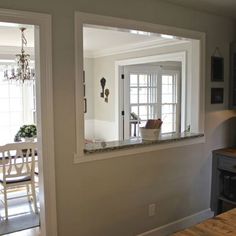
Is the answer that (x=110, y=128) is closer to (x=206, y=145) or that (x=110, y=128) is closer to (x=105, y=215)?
(x=206, y=145)

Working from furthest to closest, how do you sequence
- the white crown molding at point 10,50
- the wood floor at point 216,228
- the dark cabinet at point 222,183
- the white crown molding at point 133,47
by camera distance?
the white crown molding at point 10,50
the white crown molding at point 133,47
the dark cabinet at point 222,183
the wood floor at point 216,228

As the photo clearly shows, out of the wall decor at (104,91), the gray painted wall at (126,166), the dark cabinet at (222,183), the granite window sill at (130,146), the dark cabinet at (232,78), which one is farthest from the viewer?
the wall decor at (104,91)

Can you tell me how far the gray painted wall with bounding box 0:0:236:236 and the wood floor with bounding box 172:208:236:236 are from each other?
1.23 meters

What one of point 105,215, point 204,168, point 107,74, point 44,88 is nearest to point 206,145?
point 204,168

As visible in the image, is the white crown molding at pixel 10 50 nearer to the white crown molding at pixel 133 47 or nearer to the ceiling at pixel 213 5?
the white crown molding at pixel 133 47

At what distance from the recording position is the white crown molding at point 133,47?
4.50m

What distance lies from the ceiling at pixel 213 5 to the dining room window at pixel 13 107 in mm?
3913

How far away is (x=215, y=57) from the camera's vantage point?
11.4 ft

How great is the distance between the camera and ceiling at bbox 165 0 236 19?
9.53 ft

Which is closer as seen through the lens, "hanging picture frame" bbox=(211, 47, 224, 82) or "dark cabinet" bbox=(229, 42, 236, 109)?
"hanging picture frame" bbox=(211, 47, 224, 82)

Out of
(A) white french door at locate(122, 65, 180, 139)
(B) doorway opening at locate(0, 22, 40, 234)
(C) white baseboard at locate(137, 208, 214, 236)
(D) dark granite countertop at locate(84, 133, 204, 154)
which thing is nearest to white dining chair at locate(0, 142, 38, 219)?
(B) doorway opening at locate(0, 22, 40, 234)

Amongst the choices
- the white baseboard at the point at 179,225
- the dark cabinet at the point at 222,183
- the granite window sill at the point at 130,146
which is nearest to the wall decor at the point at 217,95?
the granite window sill at the point at 130,146

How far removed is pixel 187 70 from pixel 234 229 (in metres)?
2.97

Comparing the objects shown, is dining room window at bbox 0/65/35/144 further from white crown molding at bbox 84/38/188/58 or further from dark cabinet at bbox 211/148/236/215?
dark cabinet at bbox 211/148/236/215
